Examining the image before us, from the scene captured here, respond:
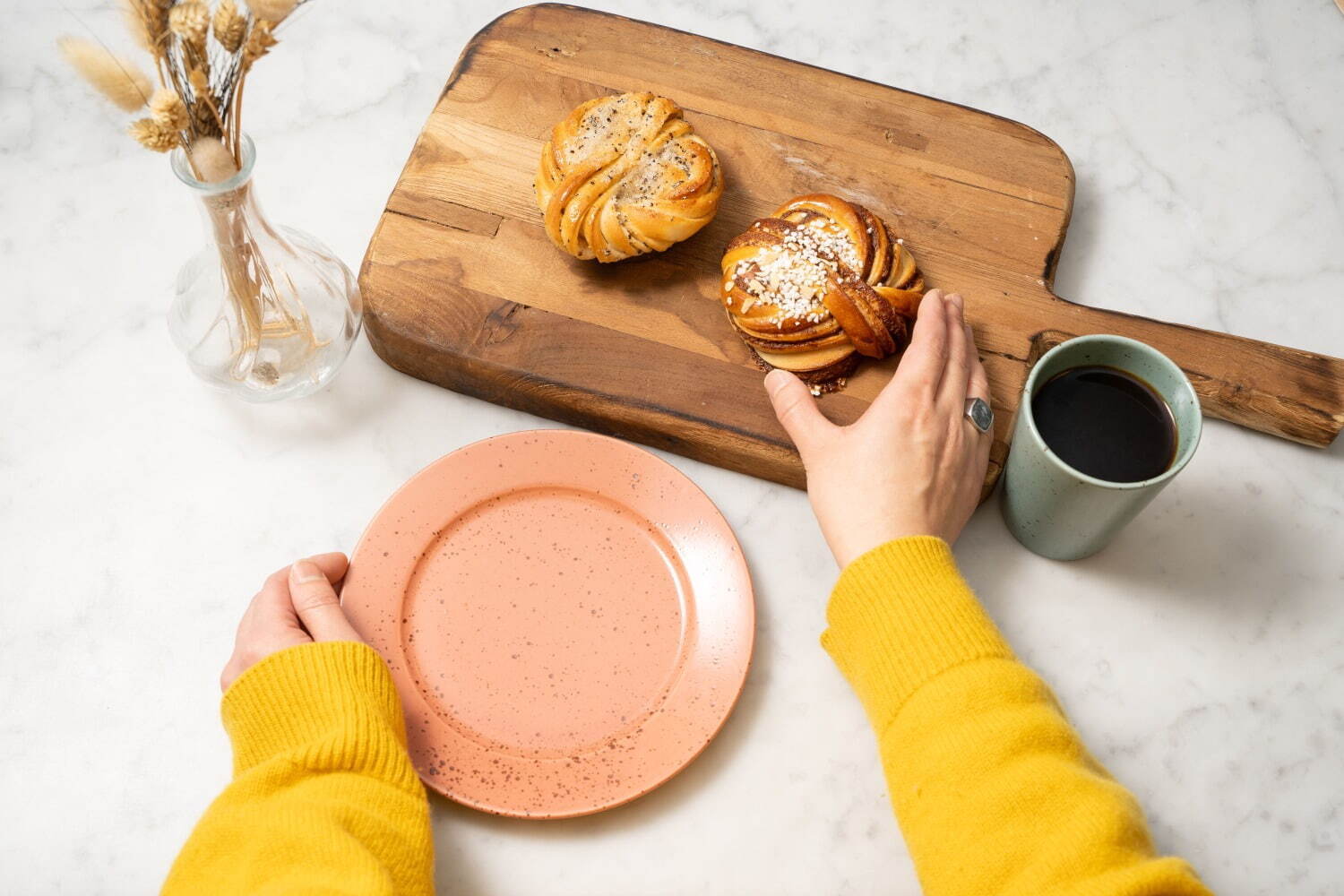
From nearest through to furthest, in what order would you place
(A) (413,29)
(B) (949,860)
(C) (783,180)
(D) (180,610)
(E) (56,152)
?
(B) (949,860), (D) (180,610), (C) (783,180), (E) (56,152), (A) (413,29)

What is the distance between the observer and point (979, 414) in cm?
143

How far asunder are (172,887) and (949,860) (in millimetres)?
819

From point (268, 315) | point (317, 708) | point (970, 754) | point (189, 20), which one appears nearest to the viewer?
point (189, 20)

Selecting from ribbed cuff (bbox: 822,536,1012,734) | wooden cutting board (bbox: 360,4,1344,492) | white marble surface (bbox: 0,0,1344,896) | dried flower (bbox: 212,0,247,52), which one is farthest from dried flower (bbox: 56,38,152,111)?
ribbed cuff (bbox: 822,536,1012,734)

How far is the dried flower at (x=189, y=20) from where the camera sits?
1.00 m

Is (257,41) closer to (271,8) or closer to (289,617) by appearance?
(271,8)

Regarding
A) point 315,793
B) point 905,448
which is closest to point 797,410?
point 905,448

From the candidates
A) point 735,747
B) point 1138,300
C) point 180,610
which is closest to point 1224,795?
point 735,747

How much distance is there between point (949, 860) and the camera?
1.12 m

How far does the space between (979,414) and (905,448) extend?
0.13 m

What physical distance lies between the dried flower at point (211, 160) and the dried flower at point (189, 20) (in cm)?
15

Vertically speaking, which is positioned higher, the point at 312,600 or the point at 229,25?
the point at 229,25

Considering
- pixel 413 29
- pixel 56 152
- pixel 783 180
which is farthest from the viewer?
pixel 413 29

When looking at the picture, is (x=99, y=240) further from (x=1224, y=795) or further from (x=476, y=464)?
(x=1224, y=795)
